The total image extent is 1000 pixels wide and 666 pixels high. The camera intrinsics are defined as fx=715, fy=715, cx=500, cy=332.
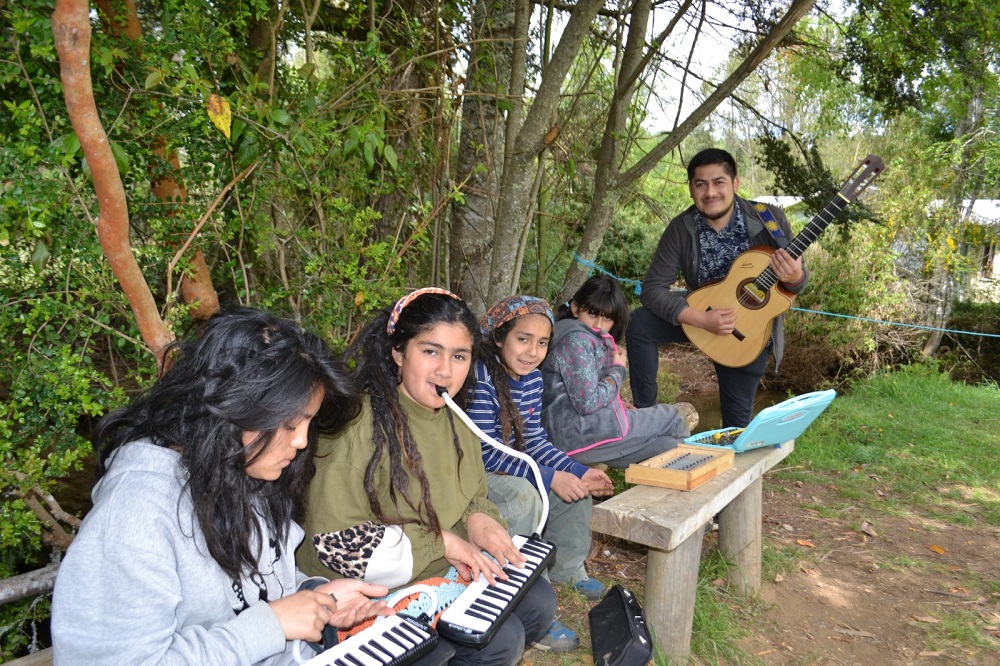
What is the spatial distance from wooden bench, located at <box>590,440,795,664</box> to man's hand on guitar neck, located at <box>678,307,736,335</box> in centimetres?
81

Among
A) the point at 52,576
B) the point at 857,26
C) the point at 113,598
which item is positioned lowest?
the point at 52,576

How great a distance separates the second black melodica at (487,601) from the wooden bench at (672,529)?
0.90 feet

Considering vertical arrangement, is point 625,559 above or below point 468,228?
below

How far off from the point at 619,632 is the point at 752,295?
2.02 meters

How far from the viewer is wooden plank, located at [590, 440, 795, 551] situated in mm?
2141

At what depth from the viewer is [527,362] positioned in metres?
2.80

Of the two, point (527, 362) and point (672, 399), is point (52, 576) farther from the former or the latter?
point (672, 399)

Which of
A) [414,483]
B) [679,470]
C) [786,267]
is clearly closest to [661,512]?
[679,470]

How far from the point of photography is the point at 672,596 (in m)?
2.43

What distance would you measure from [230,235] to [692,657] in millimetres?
2253

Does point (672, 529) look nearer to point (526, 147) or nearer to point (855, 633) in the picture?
point (855, 633)

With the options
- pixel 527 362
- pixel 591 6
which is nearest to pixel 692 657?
pixel 527 362

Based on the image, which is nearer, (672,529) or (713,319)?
(672,529)

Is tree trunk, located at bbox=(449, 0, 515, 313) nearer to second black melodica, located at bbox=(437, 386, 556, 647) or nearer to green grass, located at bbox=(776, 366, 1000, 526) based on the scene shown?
second black melodica, located at bbox=(437, 386, 556, 647)
